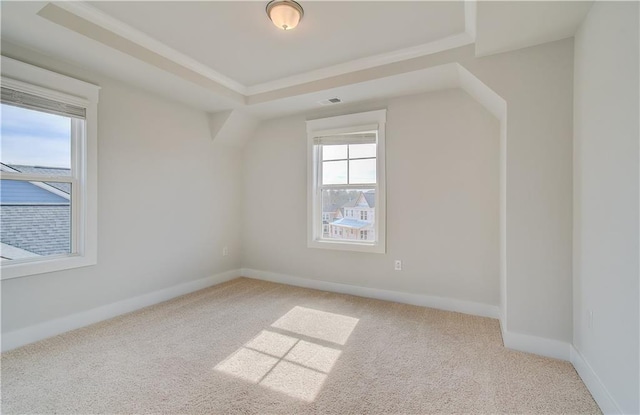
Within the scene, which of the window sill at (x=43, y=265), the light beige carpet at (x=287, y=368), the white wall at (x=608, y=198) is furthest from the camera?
the window sill at (x=43, y=265)

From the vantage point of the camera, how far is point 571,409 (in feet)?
5.31

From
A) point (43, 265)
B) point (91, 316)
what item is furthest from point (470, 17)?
point (91, 316)

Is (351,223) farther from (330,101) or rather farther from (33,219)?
(33,219)

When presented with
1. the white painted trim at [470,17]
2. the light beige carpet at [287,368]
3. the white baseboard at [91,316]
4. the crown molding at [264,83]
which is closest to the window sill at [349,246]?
the light beige carpet at [287,368]

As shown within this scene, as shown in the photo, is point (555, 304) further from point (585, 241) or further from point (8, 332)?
point (8, 332)

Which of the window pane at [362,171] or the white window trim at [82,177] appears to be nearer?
the white window trim at [82,177]

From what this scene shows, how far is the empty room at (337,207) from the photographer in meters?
1.70

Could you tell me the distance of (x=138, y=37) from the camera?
240 cm

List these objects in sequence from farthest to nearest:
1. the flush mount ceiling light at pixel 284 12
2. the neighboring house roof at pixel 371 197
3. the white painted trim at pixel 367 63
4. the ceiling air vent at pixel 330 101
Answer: the neighboring house roof at pixel 371 197 < the ceiling air vent at pixel 330 101 < the white painted trim at pixel 367 63 < the flush mount ceiling light at pixel 284 12

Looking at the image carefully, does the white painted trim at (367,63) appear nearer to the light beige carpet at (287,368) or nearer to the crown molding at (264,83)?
the crown molding at (264,83)

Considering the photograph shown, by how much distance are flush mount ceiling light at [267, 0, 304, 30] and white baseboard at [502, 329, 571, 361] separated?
2921 millimetres

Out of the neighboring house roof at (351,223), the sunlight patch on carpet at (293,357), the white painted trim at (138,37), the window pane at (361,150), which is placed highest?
the white painted trim at (138,37)

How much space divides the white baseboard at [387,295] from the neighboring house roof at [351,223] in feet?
2.50

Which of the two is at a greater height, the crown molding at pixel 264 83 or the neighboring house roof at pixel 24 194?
the crown molding at pixel 264 83
